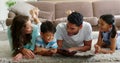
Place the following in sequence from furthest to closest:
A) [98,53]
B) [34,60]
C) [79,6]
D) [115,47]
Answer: [79,6], [115,47], [98,53], [34,60]

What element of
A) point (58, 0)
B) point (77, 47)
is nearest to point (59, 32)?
point (77, 47)

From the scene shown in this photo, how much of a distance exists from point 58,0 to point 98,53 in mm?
3346

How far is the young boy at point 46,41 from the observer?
1.73 meters

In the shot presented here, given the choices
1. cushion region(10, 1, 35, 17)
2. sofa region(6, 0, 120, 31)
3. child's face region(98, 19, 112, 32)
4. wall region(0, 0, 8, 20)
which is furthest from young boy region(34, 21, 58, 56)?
wall region(0, 0, 8, 20)

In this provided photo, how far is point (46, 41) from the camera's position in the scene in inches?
71.1

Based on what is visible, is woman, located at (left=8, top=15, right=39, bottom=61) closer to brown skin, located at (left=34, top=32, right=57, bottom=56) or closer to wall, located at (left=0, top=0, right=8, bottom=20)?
brown skin, located at (left=34, top=32, right=57, bottom=56)

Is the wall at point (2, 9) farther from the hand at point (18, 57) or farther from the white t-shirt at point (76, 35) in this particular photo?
the hand at point (18, 57)

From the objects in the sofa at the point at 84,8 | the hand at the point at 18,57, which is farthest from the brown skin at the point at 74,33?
the sofa at the point at 84,8

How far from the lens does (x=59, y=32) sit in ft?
6.39

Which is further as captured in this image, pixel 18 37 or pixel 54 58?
pixel 18 37

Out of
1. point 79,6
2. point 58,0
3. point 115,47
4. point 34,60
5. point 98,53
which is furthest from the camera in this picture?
point 58,0

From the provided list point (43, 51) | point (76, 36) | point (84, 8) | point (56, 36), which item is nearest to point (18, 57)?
point (43, 51)

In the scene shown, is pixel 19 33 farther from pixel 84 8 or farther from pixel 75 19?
pixel 84 8

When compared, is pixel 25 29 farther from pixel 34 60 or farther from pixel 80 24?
pixel 80 24
